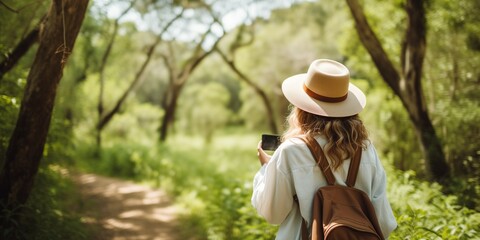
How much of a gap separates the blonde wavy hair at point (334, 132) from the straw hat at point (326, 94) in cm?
5

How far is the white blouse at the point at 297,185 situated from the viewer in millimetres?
2105

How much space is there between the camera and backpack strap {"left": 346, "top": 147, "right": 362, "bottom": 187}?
2.14 m

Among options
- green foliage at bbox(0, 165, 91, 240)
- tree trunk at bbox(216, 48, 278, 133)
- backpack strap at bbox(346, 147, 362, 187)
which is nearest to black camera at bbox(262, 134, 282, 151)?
backpack strap at bbox(346, 147, 362, 187)

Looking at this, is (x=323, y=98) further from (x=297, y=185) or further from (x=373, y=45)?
(x=373, y=45)

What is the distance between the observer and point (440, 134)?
6.54 metres

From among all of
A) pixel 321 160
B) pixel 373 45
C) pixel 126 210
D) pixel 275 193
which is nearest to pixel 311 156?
pixel 321 160

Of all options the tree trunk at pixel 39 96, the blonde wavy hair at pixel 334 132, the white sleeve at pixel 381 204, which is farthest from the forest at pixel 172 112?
the blonde wavy hair at pixel 334 132

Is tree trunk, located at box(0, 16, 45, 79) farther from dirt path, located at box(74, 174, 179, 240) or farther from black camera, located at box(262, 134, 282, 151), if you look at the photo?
black camera, located at box(262, 134, 282, 151)

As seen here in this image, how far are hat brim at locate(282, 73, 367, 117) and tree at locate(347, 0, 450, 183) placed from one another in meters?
3.99

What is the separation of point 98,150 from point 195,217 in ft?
26.1

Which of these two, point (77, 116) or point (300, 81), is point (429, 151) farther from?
point (77, 116)

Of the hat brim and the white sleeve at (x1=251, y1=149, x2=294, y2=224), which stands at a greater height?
the hat brim

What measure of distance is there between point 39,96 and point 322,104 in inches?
119

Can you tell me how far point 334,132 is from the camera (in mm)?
2180
